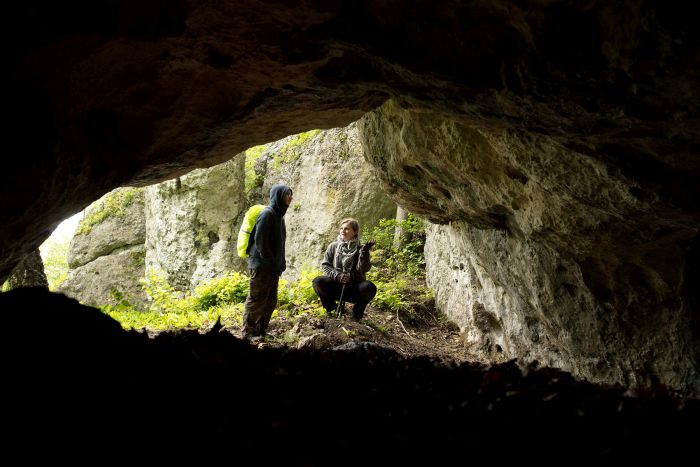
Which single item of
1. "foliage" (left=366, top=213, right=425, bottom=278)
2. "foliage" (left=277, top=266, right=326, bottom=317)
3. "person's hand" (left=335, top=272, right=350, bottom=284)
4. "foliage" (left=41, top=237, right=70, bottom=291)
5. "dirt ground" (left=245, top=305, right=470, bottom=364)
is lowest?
"foliage" (left=41, top=237, right=70, bottom=291)

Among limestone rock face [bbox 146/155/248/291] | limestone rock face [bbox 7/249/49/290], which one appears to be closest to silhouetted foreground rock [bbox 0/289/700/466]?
limestone rock face [bbox 7/249/49/290]

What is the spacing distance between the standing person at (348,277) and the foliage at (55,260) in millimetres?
12568

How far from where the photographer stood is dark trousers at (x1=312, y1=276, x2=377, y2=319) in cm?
897

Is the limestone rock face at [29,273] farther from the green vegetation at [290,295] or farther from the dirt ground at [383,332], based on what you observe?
the dirt ground at [383,332]

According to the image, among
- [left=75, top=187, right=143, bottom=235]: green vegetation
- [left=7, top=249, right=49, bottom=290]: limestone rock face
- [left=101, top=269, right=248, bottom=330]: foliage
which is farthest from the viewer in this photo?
[left=75, top=187, right=143, bottom=235]: green vegetation

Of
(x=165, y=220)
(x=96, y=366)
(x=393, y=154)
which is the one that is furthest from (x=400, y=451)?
(x=165, y=220)

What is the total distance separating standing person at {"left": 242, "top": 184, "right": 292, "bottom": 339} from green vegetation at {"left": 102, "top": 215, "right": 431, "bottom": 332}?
3.78ft

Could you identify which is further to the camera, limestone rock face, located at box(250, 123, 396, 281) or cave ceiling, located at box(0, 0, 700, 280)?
limestone rock face, located at box(250, 123, 396, 281)

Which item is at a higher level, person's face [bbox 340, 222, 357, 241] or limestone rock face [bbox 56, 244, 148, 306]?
person's face [bbox 340, 222, 357, 241]

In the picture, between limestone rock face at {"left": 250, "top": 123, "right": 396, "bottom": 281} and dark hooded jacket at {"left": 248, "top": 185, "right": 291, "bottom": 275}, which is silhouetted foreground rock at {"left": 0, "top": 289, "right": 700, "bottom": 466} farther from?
limestone rock face at {"left": 250, "top": 123, "right": 396, "bottom": 281}

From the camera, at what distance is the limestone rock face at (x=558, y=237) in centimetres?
390

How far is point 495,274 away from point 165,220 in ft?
38.7

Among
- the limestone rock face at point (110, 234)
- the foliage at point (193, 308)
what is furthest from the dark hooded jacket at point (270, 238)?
the limestone rock face at point (110, 234)

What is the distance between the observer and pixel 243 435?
170cm
